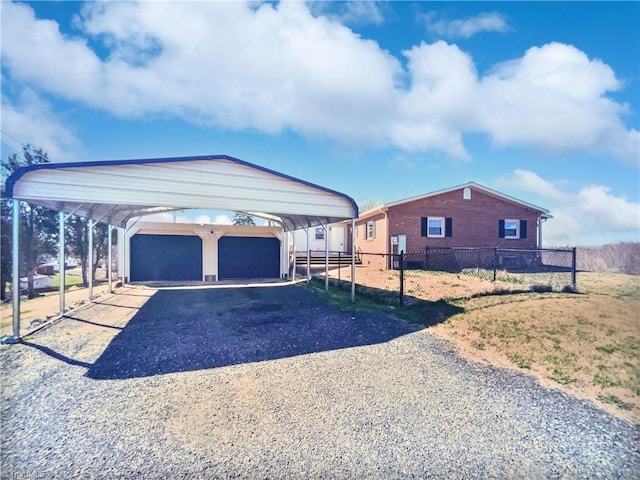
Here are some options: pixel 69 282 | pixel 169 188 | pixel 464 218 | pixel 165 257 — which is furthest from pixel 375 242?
pixel 69 282

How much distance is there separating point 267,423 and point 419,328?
420 centimetres

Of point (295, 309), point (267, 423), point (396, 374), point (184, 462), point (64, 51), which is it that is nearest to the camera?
point (184, 462)

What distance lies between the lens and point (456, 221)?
18.0 m

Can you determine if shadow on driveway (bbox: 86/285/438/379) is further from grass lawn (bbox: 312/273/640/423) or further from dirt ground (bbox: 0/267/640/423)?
dirt ground (bbox: 0/267/640/423)

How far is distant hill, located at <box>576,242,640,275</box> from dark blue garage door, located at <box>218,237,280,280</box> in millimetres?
16610

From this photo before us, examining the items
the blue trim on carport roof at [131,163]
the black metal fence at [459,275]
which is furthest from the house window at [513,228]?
the blue trim on carport roof at [131,163]

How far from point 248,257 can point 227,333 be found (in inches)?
424

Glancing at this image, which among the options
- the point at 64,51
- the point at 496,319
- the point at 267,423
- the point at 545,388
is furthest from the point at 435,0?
the point at 267,423

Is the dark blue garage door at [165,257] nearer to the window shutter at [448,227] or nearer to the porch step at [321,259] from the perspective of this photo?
the porch step at [321,259]

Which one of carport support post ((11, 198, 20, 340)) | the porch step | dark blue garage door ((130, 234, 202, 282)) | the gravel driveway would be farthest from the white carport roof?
the porch step

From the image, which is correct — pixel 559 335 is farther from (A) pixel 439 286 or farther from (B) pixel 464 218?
(B) pixel 464 218

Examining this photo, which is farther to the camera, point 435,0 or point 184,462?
point 435,0

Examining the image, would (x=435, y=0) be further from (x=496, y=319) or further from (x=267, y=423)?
(x=267, y=423)

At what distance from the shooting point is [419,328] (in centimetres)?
645
